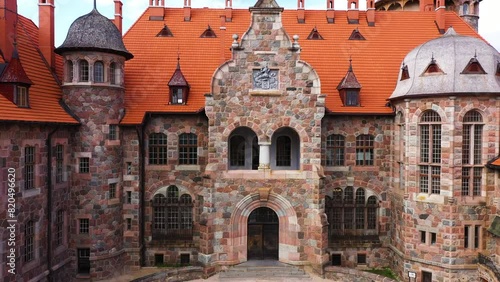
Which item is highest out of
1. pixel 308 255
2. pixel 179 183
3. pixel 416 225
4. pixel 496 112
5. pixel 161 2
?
pixel 161 2

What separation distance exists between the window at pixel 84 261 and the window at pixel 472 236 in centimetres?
2009

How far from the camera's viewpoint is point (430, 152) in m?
20.3

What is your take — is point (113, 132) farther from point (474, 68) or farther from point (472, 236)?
point (472, 236)

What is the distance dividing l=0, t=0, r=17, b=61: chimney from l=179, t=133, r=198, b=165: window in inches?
378

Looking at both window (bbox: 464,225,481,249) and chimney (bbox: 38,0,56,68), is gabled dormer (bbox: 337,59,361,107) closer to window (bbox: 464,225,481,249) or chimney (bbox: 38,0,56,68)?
window (bbox: 464,225,481,249)

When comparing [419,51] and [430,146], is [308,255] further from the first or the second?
[419,51]

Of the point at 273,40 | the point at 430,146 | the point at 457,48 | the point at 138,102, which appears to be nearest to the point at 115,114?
the point at 138,102

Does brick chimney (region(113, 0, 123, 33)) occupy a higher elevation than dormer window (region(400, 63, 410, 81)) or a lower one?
higher

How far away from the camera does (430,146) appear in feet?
66.6

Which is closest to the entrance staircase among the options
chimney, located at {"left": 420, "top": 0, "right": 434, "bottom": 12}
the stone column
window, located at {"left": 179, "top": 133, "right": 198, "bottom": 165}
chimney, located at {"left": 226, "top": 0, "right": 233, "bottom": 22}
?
the stone column

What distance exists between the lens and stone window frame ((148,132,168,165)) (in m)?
22.9

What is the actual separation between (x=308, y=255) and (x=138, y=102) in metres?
13.1

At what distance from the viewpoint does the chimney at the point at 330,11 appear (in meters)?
28.0

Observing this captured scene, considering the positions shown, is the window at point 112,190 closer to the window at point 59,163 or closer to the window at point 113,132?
the window at point 59,163
